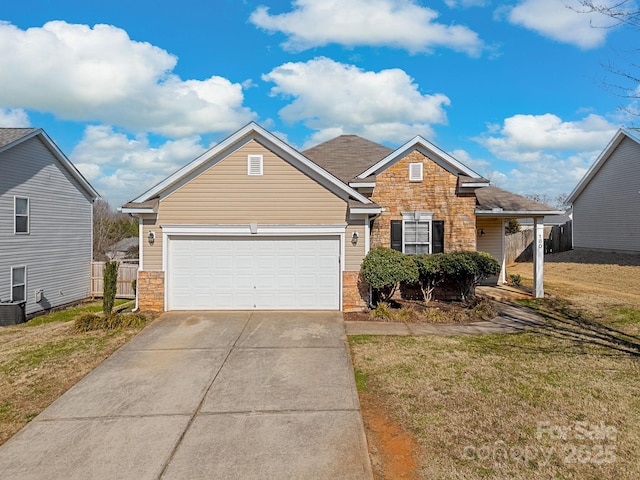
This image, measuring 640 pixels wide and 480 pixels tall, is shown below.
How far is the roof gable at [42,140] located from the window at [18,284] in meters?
4.30

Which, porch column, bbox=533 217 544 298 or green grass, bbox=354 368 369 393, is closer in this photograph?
green grass, bbox=354 368 369 393

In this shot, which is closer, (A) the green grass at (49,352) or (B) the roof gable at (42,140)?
(A) the green grass at (49,352)

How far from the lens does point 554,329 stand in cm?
958

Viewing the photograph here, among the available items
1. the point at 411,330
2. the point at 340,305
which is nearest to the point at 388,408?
the point at 411,330

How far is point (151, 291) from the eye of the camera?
11344 mm

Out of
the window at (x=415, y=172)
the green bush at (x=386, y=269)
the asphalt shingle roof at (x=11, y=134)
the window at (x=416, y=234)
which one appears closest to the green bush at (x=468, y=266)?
the green bush at (x=386, y=269)

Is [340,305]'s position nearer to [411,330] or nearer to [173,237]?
[411,330]

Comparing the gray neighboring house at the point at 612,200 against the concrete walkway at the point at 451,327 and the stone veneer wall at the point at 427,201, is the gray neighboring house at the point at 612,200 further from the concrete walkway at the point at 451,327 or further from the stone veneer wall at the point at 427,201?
the concrete walkway at the point at 451,327

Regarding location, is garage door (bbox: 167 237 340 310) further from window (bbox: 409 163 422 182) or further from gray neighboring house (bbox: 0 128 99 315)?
gray neighboring house (bbox: 0 128 99 315)

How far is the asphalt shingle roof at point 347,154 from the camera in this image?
15.2m

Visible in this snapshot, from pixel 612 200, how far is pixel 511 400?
23.8m

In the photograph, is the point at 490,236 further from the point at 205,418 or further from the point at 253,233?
the point at 205,418

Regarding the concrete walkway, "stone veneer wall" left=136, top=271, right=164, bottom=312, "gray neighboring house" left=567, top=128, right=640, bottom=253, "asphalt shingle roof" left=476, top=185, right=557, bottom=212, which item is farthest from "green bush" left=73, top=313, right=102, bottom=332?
"gray neighboring house" left=567, top=128, right=640, bottom=253

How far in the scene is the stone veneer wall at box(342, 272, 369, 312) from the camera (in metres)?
11.4
